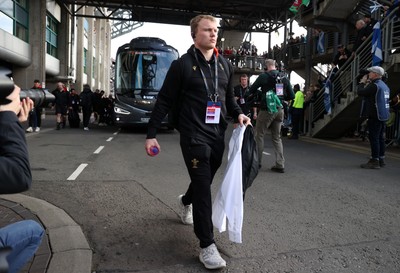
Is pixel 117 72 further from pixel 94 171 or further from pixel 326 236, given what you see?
pixel 326 236

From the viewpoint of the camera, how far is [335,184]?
6297 millimetres

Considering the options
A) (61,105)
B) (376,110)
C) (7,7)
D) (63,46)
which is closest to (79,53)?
(63,46)

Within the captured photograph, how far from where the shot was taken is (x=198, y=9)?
2595cm

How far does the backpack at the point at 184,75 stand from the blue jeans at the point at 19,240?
1579 mm

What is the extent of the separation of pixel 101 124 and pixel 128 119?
6622mm

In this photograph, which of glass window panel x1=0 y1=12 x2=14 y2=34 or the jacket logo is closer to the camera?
the jacket logo

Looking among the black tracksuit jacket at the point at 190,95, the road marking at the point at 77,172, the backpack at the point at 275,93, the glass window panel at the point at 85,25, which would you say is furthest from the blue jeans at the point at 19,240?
the glass window panel at the point at 85,25

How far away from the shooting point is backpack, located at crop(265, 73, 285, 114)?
7.03 meters

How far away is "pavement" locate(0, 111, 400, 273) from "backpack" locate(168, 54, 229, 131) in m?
1.27

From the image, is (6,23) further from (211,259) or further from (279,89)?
(211,259)

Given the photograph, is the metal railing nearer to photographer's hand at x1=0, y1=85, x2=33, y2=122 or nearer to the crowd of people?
the crowd of people

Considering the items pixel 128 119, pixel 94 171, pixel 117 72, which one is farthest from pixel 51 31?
pixel 94 171

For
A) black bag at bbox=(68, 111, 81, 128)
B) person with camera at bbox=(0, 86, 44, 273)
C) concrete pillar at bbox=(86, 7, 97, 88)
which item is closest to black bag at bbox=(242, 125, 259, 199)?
person with camera at bbox=(0, 86, 44, 273)

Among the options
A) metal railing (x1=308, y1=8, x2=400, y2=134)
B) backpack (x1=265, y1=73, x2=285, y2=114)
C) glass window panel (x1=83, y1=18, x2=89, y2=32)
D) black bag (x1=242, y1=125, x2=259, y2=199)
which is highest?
glass window panel (x1=83, y1=18, x2=89, y2=32)
